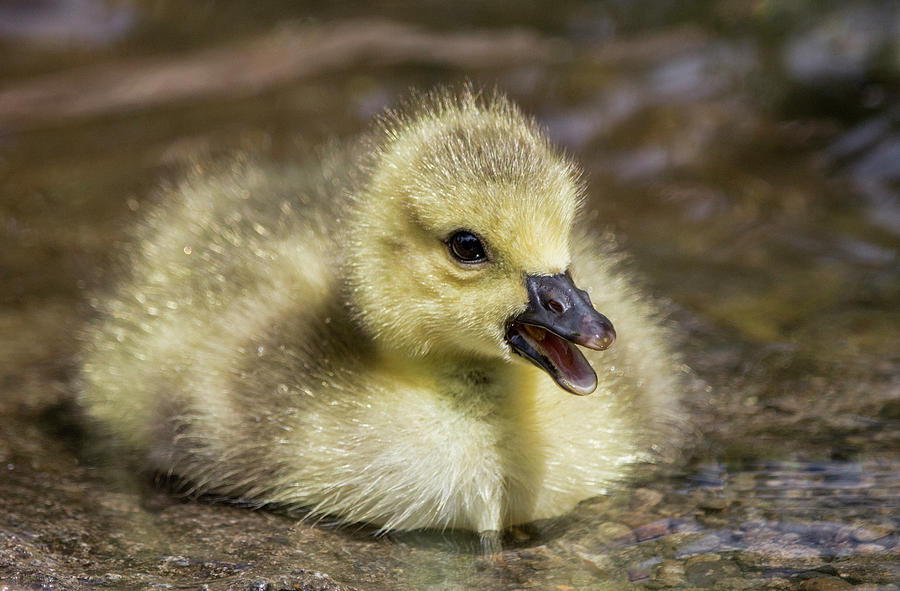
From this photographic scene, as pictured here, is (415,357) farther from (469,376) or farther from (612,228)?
(612,228)

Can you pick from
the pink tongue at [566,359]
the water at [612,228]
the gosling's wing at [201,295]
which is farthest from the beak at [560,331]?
the gosling's wing at [201,295]

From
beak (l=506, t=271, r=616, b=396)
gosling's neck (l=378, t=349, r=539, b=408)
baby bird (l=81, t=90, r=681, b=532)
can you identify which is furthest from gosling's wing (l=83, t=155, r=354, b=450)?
beak (l=506, t=271, r=616, b=396)

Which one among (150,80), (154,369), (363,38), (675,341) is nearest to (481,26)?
(363,38)

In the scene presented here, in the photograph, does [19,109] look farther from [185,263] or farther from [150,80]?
[185,263]

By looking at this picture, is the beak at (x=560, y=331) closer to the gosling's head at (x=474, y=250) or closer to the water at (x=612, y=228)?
the gosling's head at (x=474, y=250)

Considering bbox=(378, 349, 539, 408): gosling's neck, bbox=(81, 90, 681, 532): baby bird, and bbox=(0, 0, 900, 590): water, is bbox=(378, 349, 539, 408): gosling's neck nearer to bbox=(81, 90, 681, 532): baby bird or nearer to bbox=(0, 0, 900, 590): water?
bbox=(81, 90, 681, 532): baby bird

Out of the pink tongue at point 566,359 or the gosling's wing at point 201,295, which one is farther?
the gosling's wing at point 201,295
